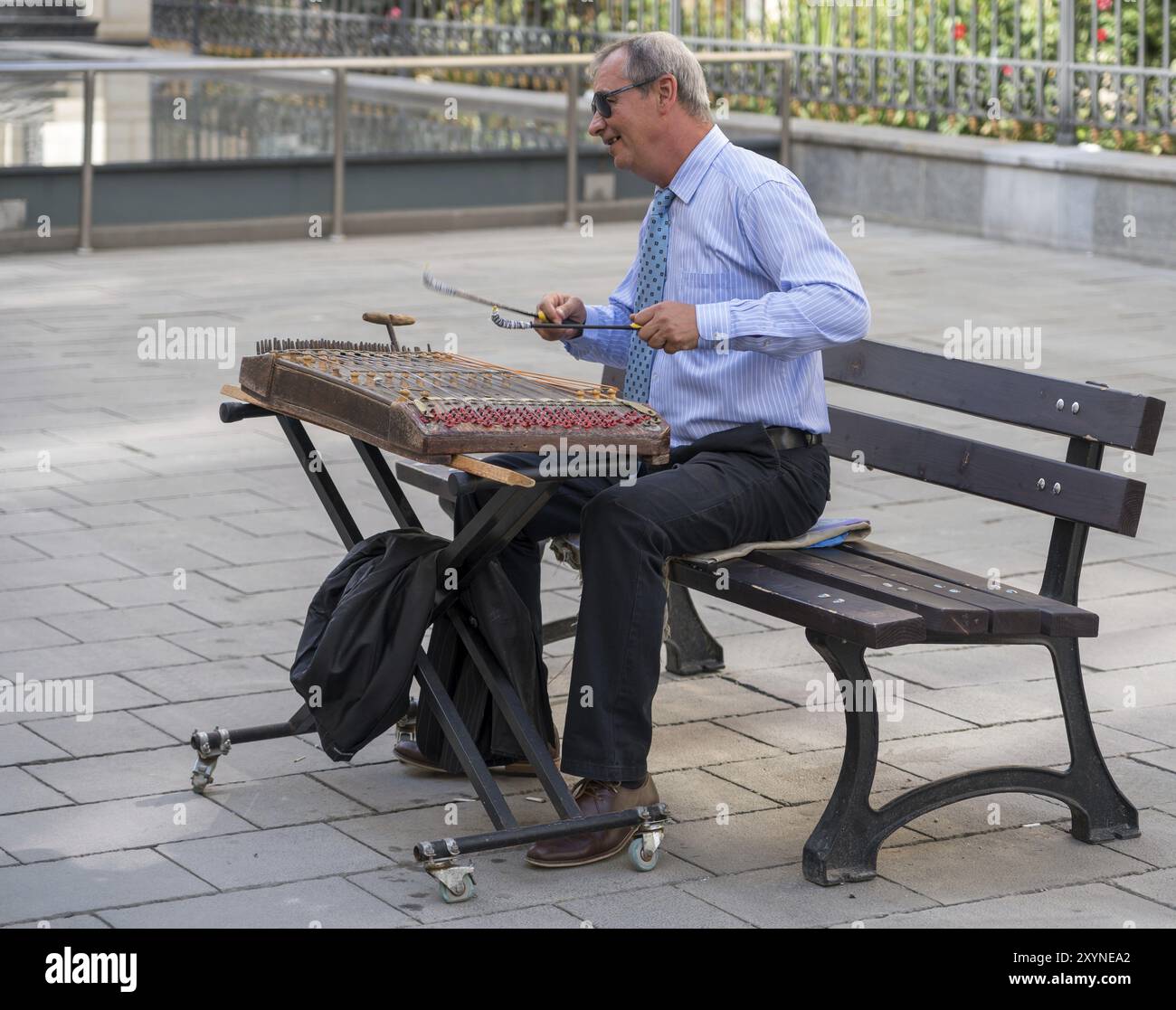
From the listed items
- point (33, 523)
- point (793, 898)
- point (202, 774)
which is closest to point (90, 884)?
point (202, 774)

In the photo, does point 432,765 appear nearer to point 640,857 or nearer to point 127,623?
point 640,857

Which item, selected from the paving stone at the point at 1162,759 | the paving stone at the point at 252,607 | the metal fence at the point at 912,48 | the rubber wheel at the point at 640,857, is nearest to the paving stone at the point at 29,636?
the paving stone at the point at 252,607

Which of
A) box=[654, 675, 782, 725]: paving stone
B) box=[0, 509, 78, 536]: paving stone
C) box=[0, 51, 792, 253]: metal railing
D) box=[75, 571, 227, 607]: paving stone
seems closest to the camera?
box=[654, 675, 782, 725]: paving stone

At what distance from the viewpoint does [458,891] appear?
348cm

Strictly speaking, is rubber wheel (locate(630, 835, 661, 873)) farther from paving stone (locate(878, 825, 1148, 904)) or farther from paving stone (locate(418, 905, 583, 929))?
paving stone (locate(878, 825, 1148, 904))

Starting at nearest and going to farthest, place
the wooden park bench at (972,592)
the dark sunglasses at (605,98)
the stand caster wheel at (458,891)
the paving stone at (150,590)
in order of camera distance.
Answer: the stand caster wheel at (458,891) → the wooden park bench at (972,592) → the dark sunglasses at (605,98) → the paving stone at (150,590)

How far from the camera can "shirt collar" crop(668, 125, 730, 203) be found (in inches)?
157

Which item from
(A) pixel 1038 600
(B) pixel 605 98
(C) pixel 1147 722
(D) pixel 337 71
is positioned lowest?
(C) pixel 1147 722

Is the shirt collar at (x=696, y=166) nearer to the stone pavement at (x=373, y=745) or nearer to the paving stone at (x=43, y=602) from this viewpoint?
the stone pavement at (x=373, y=745)

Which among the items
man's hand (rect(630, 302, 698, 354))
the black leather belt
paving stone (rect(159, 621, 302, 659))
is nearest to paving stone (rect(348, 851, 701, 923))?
the black leather belt

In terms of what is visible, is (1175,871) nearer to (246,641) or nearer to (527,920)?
(527,920)

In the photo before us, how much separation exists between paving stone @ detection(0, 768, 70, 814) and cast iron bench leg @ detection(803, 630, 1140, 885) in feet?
4.91

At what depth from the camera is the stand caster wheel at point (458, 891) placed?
3475 mm

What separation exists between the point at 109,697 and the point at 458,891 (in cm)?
139
